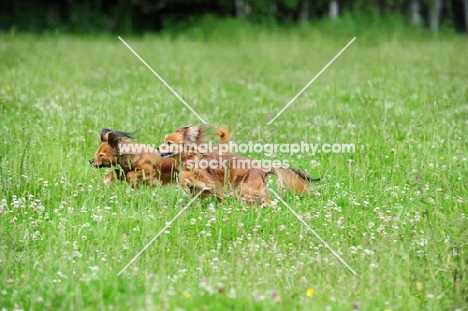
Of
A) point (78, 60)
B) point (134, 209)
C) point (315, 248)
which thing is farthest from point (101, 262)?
point (78, 60)

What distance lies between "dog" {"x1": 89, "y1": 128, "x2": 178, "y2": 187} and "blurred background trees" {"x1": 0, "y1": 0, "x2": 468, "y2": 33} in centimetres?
2108

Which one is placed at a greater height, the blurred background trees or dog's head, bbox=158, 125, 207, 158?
the blurred background trees

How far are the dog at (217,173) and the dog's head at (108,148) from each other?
2.14 feet

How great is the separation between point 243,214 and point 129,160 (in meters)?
1.63

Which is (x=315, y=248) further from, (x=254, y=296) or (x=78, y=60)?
(x=78, y=60)

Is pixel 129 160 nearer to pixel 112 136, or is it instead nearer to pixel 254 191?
pixel 112 136

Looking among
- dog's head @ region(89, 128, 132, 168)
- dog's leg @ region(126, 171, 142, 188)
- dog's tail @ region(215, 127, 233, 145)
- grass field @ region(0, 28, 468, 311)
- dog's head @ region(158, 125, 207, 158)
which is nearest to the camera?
grass field @ region(0, 28, 468, 311)

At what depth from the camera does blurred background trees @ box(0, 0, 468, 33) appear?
28.3 meters

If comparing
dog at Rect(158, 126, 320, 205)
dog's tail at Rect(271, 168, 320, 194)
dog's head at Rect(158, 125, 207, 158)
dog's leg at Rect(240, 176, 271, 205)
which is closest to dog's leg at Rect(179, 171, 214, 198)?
dog at Rect(158, 126, 320, 205)

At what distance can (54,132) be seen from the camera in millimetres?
8258

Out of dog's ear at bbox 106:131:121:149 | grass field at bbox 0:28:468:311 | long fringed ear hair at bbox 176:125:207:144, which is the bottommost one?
grass field at bbox 0:28:468:311

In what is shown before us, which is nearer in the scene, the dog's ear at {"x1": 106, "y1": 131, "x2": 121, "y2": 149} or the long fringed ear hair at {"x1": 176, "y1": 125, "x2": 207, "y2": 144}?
the long fringed ear hair at {"x1": 176, "y1": 125, "x2": 207, "y2": 144}

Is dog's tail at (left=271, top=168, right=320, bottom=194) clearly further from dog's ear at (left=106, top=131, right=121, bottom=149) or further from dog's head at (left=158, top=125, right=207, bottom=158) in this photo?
dog's ear at (left=106, top=131, right=121, bottom=149)

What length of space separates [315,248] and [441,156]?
3087 mm
